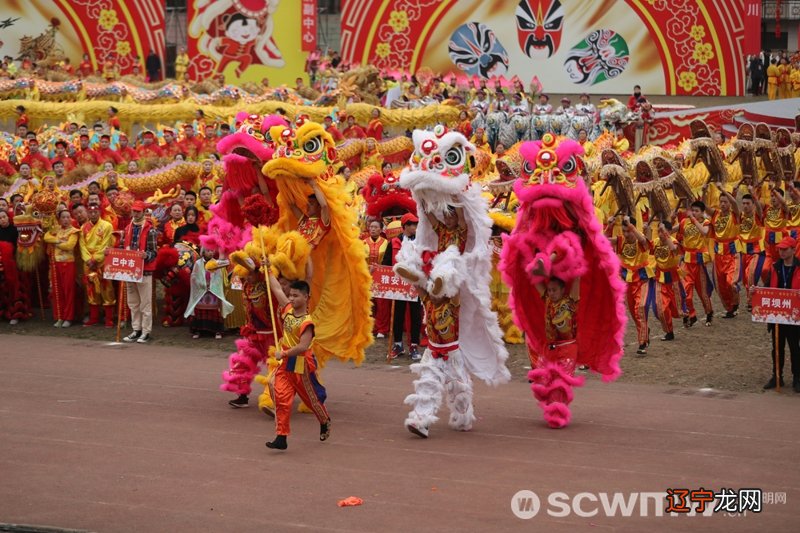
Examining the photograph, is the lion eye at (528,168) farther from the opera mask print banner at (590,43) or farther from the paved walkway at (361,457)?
the opera mask print banner at (590,43)

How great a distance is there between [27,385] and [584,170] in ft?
16.5

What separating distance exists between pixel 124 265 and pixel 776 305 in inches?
269

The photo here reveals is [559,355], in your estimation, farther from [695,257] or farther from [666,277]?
[695,257]

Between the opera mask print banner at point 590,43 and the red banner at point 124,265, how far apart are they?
65.4 feet

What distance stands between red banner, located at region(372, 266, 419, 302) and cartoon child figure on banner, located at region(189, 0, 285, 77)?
22205mm

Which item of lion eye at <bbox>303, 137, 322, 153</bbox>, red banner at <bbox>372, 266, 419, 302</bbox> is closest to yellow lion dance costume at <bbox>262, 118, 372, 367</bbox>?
lion eye at <bbox>303, 137, 322, 153</bbox>

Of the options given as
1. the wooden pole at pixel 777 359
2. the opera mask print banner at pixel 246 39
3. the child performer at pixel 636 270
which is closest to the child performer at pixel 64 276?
the child performer at pixel 636 270

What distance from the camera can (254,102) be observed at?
84.1 feet

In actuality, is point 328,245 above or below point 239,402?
above

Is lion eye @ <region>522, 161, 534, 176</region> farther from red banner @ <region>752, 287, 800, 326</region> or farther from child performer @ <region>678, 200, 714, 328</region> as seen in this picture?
child performer @ <region>678, 200, 714, 328</region>

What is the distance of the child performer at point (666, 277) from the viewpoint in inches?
514

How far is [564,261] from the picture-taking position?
29.6 ft

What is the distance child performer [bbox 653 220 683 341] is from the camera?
1305cm

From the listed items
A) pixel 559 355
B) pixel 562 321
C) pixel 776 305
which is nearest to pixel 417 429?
pixel 559 355
